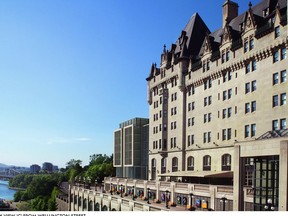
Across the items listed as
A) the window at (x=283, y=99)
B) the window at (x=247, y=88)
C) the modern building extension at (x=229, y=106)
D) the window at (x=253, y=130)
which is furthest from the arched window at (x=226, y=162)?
the window at (x=283, y=99)

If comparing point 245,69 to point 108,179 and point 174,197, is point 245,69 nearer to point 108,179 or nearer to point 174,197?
point 174,197

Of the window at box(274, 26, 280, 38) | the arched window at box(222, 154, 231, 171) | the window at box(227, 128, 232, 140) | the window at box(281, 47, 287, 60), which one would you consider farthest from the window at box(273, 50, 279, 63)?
the arched window at box(222, 154, 231, 171)

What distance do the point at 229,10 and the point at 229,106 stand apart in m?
19.8

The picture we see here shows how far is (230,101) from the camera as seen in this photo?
60656 millimetres

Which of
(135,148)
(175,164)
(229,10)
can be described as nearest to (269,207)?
(175,164)

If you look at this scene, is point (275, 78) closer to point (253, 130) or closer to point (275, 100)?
point (275, 100)

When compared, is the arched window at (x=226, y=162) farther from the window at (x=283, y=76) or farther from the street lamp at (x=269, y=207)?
the street lamp at (x=269, y=207)

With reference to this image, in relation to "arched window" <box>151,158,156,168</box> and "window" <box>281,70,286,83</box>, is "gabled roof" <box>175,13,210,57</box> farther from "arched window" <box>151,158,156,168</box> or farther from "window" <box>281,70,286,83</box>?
A: "window" <box>281,70,286,83</box>

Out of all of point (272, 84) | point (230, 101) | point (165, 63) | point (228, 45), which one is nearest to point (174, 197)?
point (230, 101)

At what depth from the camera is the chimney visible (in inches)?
2763

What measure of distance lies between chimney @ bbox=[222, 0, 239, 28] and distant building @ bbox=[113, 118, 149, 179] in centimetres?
3401

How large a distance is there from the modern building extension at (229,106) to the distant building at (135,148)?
7565 millimetres

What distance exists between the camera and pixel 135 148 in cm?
9512

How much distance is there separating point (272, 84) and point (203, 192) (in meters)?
16.8
